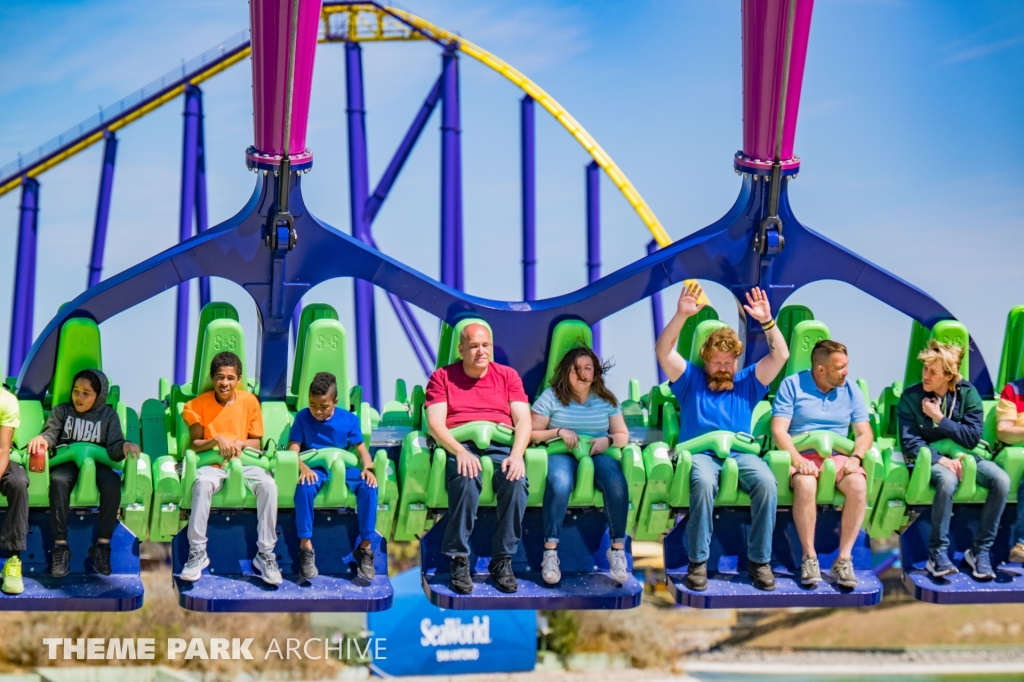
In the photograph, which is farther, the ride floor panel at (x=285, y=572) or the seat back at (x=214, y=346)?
the seat back at (x=214, y=346)

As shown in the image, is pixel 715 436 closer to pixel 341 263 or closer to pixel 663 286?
pixel 663 286

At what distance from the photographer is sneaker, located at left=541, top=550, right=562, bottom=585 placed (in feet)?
19.9

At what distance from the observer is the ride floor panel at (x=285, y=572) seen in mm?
5863

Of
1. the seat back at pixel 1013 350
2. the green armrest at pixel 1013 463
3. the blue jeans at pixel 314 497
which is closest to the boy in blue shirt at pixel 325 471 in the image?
the blue jeans at pixel 314 497

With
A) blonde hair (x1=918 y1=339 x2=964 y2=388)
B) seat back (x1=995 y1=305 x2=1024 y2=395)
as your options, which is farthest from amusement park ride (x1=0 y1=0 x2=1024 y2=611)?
blonde hair (x1=918 y1=339 x2=964 y2=388)

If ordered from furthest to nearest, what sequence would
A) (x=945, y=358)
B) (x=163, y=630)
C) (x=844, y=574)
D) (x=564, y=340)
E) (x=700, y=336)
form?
(x=163, y=630) < (x=564, y=340) < (x=700, y=336) < (x=945, y=358) < (x=844, y=574)

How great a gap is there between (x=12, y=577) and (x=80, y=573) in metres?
0.30

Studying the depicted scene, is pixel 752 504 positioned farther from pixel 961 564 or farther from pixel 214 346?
pixel 214 346

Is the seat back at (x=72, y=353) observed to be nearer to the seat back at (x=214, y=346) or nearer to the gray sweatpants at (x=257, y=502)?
the seat back at (x=214, y=346)

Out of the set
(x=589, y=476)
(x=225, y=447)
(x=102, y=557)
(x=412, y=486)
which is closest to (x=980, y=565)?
(x=589, y=476)

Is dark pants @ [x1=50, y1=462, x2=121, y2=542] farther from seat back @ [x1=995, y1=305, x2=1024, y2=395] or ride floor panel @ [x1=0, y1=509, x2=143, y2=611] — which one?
seat back @ [x1=995, y1=305, x2=1024, y2=395]

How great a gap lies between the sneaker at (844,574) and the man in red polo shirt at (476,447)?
139 centimetres

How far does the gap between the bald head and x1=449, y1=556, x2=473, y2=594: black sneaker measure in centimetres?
80

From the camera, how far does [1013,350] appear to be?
6934 mm
